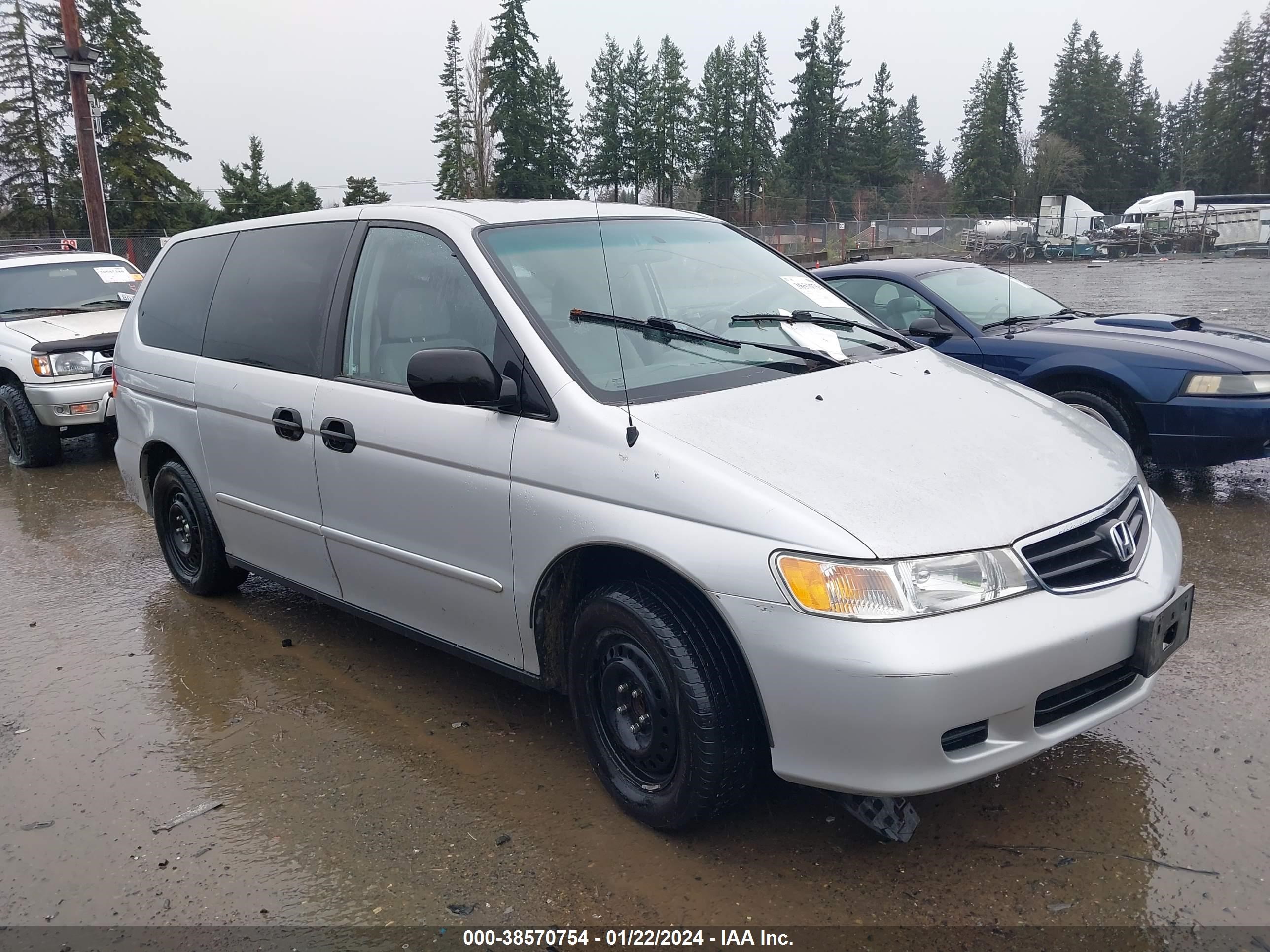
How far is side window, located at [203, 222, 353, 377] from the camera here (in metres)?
3.99

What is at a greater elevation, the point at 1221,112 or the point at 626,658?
the point at 1221,112

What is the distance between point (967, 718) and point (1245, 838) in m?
1.08

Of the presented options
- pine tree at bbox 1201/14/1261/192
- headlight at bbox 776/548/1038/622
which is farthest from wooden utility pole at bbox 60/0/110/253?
pine tree at bbox 1201/14/1261/192

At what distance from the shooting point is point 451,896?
8.88 ft

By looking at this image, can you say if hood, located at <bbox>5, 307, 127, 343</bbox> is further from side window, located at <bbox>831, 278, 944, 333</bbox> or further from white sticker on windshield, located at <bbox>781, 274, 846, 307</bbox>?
white sticker on windshield, located at <bbox>781, 274, 846, 307</bbox>

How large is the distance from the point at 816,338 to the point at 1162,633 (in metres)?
1.50

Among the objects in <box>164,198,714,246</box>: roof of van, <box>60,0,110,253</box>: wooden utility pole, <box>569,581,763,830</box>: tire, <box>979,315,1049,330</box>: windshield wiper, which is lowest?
<box>569,581,763,830</box>: tire

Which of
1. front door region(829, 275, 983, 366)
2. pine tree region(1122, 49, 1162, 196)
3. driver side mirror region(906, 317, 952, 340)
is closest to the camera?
driver side mirror region(906, 317, 952, 340)

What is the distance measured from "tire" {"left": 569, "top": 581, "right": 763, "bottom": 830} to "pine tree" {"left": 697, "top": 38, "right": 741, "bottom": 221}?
192 feet

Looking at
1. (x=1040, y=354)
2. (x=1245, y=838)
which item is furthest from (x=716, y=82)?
(x=1245, y=838)

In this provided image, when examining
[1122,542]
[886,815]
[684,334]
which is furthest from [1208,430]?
[886,815]

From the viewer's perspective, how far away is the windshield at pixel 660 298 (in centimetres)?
315

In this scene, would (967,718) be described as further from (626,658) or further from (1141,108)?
(1141,108)

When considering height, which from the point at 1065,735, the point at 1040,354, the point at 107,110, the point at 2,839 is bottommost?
the point at 2,839
